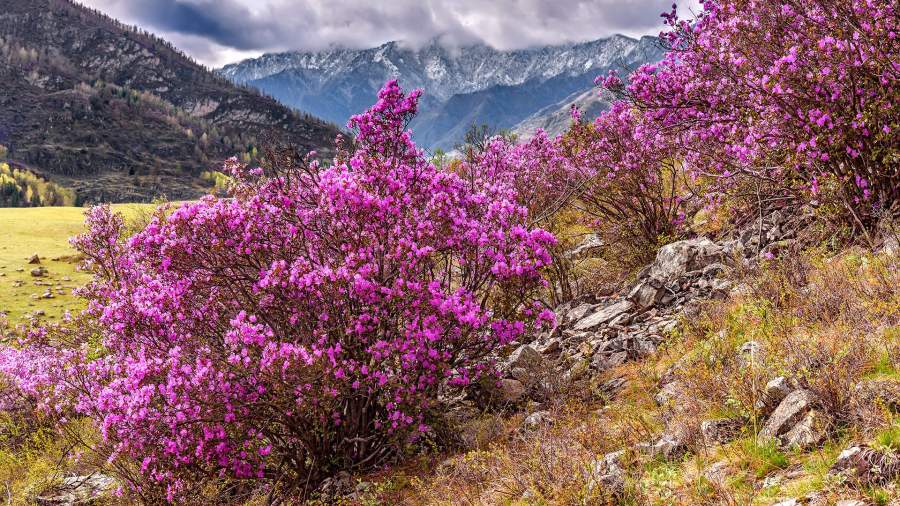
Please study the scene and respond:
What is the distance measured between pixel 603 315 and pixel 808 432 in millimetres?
6029

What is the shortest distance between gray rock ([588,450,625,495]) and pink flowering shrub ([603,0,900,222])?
5540 millimetres

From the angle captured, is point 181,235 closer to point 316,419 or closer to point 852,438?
point 316,419

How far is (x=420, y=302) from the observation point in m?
7.10

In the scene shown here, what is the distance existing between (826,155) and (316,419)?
324 inches

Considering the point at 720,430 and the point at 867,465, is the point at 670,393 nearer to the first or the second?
the point at 720,430

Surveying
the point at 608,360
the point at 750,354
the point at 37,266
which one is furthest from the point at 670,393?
the point at 37,266

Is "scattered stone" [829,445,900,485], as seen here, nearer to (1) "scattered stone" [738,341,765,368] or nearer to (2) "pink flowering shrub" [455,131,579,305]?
(1) "scattered stone" [738,341,765,368]

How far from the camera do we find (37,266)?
42.8 metres

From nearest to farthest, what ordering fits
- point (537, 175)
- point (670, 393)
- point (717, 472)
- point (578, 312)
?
point (717, 472)
point (670, 393)
point (578, 312)
point (537, 175)

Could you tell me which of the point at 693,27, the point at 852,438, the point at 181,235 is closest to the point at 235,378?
the point at 181,235

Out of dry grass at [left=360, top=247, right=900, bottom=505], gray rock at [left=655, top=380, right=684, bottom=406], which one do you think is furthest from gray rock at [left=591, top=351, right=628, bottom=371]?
gray rock at [left=655, top=380, right=684, bottom=406]

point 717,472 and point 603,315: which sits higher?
point 603,315

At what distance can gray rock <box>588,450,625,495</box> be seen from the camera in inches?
173

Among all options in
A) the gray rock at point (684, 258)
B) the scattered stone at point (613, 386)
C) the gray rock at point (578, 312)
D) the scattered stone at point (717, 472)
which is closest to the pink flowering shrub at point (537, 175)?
the gray rock at point (578, 312)
